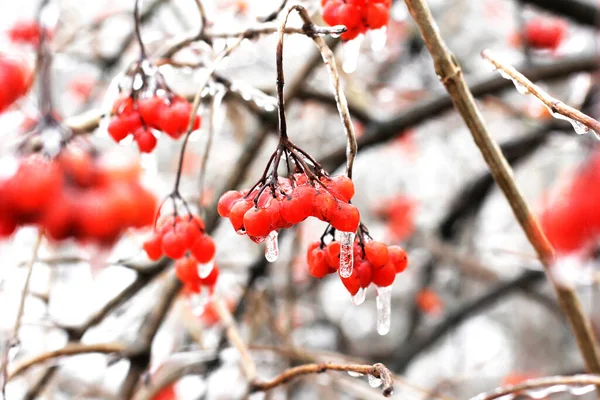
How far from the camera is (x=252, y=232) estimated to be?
58 centimetres

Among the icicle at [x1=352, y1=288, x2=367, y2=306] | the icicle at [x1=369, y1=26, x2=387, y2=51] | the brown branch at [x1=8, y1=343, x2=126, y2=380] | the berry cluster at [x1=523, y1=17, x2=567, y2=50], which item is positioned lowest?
the brown branch at [x1=8, y1=343, x2=126, y2=380]

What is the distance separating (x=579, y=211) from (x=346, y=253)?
0.25m

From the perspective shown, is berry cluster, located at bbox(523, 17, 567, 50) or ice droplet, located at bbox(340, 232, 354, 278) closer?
ice droplet, located at bbox(340, 232, 354, 278)

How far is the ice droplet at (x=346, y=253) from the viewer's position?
2.03ft

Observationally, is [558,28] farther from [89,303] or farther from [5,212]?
[5,212]

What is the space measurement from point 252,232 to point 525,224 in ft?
1.31

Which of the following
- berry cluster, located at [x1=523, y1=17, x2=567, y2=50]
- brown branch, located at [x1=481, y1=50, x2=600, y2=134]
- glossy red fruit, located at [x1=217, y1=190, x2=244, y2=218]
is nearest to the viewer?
brown branch, located at [x1=481, y1=50, x2=600, y2=134]

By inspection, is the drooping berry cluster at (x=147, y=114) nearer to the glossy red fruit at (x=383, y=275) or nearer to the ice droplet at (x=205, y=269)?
the ice droplet at (x=205, y=269)

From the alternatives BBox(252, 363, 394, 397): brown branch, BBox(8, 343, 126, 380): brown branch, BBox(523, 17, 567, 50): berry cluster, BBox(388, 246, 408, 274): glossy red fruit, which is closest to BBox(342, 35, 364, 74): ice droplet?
BBox(388, 246, 408, 274): glossy red fruit

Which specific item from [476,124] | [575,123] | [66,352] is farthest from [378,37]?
[66,352]

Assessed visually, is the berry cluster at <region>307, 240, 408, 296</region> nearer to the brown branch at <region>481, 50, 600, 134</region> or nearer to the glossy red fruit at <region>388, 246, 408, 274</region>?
the glossy red fruit at <region>388, 246, 408, 274</region>

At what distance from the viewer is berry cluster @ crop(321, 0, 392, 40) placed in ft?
2.38

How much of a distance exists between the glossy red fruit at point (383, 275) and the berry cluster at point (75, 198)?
258mm

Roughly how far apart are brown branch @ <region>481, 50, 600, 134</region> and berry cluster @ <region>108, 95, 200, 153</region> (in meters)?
0.38
